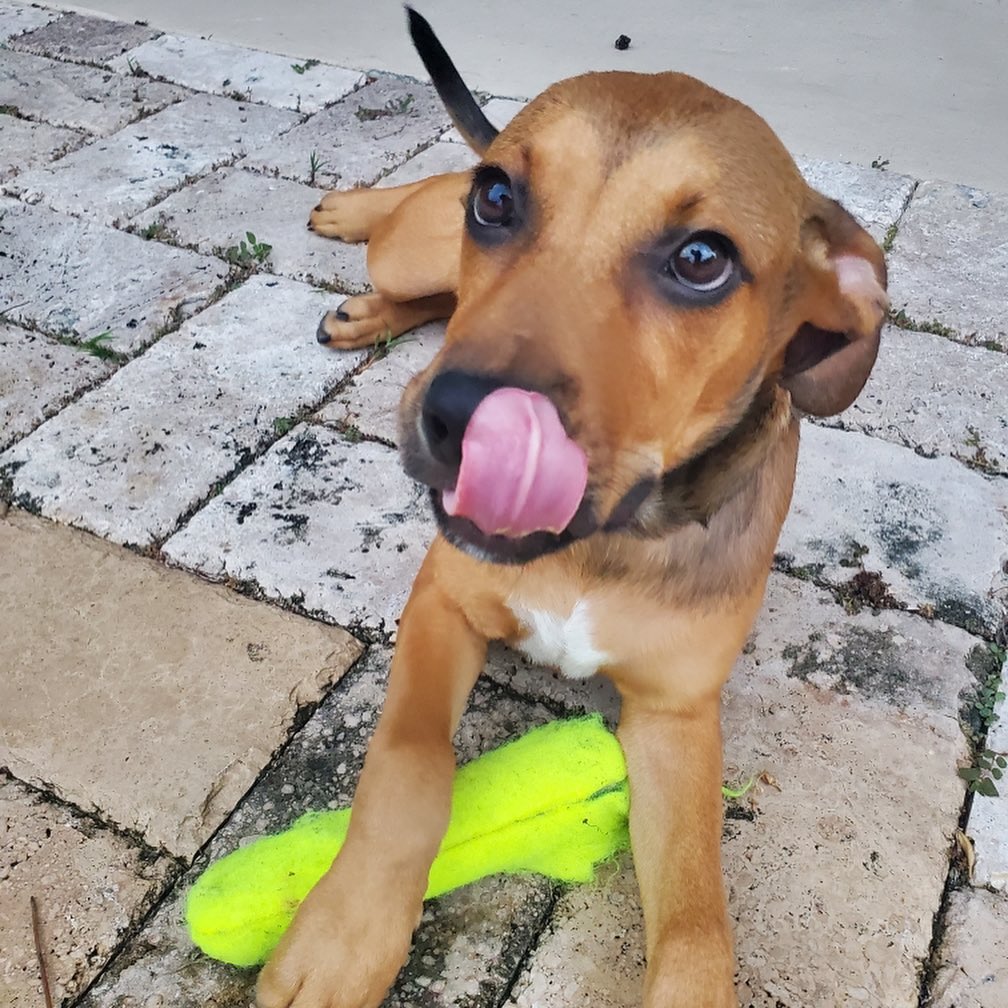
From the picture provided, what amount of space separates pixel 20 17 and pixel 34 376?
3.90 m

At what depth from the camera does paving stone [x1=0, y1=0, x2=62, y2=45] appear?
20.0 feet

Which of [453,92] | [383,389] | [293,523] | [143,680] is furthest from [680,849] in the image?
[453,92]

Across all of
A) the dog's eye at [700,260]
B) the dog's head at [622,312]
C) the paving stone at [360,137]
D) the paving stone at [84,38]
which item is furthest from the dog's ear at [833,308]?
the paving stone at [84,38]

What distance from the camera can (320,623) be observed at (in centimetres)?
284

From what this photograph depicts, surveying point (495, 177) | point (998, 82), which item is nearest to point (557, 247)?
point (495, 177)

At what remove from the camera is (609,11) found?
711 centimetres

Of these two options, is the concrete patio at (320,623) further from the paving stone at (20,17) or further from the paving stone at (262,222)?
the paving stone at (20,17)

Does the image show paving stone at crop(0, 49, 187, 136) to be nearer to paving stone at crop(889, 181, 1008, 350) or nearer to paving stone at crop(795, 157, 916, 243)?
paving stone at crop(795, 157, 916, 243)

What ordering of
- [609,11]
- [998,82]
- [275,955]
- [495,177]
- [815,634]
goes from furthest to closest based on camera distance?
[609,11]
[998,82]
[815,634]
[495,177]
[275,955]

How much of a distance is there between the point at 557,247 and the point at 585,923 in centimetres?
141

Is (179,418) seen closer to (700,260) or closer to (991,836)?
(700,260)

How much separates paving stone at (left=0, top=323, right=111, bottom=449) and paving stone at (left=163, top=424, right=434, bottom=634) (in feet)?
2.57

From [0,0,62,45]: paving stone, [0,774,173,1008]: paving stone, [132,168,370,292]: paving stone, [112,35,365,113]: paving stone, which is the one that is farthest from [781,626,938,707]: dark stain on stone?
[0,0,62,45]: paving stone

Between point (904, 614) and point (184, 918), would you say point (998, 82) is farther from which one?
point (184, 918)
